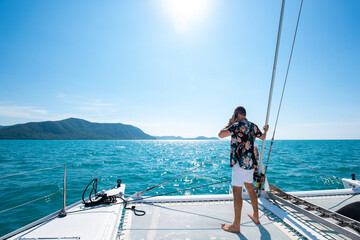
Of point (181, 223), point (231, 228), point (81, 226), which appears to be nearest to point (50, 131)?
point (81, 226)

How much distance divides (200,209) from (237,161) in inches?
52.0

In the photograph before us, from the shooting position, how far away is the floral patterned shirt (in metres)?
2.60

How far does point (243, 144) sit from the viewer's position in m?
2.62

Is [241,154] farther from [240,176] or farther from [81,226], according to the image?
[81,226]

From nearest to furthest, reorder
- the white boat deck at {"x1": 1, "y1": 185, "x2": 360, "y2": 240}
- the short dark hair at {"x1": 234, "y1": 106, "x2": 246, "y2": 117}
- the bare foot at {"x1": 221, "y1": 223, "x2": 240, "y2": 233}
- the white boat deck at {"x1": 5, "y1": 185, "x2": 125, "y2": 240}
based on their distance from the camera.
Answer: the white boat deck at {"x1": 5, "y1": 185, "x2": 125, "y2": 240} → the white boat deck at {"x1": 1, "y1": 185, "x2": 360, "y2": 240} → the bare foot at {"x1": 221, "y1": 223, "x2": 240, "y2": 233} → the short dark hair at {"x1": 234, "y1": 106, "x2": 246, "y2": 117}

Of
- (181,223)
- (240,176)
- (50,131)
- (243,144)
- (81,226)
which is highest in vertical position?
(50,131)

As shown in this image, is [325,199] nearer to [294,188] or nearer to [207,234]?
[207,234]

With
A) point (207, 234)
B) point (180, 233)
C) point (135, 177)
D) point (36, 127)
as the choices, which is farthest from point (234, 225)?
point (36, 127)

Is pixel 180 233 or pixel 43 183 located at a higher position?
pixel 180 233

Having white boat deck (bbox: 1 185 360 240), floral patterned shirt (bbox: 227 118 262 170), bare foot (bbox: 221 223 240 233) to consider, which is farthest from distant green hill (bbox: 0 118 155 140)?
floral patterned shirt (bbox: 227 118 262 170)

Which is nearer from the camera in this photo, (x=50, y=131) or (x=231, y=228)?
(x=231, y=228)

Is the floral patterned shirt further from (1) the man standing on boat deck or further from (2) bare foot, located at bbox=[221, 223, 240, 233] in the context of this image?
(2) bare foot, located at bbox=[221, 223, 240, 233]

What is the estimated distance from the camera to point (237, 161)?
8.66 feet

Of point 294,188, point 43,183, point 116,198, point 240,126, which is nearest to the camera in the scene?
point 240,126
